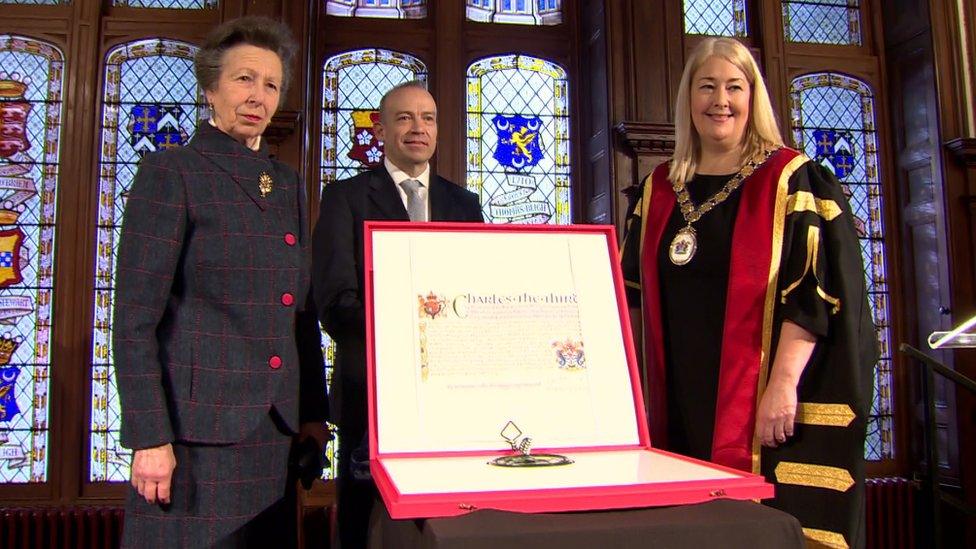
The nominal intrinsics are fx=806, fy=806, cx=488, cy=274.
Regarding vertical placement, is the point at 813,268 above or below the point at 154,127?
below

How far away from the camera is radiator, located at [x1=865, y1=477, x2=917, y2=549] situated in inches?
165

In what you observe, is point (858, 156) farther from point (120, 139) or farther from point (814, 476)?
point (120, 139)

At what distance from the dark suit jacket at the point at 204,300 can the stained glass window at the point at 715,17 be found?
349 centimetres

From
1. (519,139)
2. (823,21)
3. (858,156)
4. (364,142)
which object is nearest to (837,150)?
(858,156)

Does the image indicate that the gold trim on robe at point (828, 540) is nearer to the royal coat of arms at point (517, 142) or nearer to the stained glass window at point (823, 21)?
the royal coat of arms at point (517, 142)

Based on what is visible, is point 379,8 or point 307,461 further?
point 379,8

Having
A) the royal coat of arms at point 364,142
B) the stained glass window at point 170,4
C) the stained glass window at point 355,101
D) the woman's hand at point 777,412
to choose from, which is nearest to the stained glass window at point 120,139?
the stained glass window at point 170,4

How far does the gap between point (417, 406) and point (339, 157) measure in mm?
3174

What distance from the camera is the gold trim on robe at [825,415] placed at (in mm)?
1594

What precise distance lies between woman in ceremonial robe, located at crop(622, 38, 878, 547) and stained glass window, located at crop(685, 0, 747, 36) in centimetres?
290

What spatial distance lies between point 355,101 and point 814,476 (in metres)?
3.35

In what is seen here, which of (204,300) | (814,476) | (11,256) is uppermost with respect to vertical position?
Answer: (11,256)

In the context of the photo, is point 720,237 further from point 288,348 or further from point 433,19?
point 433,19

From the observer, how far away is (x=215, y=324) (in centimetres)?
156
